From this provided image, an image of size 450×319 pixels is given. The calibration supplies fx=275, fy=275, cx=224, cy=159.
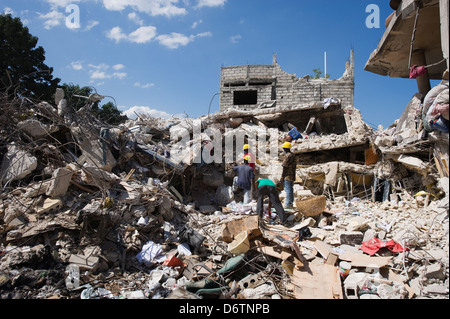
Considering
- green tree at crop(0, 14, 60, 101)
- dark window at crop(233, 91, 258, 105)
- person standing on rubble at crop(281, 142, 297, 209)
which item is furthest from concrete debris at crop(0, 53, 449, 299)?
green tree at crop(0, 14, 60, 101)

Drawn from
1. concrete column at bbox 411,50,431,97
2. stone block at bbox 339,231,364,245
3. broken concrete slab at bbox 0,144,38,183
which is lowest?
stone block at bbox 339,231,364,245

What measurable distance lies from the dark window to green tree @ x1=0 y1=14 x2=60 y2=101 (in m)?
10.1

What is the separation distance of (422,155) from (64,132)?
7553 millimetres

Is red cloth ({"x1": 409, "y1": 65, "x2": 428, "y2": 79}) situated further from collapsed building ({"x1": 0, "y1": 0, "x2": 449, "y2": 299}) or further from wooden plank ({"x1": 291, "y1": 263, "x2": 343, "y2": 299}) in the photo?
wooden plank ({"x1": 291, "y1": 263, "x2": 343, "y2": 299})

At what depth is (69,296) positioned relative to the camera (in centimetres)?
321

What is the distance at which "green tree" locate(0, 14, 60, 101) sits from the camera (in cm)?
1392

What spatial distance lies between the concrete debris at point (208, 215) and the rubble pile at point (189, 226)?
0.02 m

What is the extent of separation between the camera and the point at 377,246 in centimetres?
404

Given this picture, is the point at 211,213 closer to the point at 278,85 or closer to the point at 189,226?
the point at 189,226

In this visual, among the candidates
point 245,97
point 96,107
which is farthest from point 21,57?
point 245,97

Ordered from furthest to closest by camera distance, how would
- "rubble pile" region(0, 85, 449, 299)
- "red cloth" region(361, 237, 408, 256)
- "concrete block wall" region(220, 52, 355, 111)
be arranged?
"concrete block wall" region(220, 52, 355, 111)
"red cloth" region(361, 237, 408, 256)
"rubble pile" region(0, 85, 449, 299)

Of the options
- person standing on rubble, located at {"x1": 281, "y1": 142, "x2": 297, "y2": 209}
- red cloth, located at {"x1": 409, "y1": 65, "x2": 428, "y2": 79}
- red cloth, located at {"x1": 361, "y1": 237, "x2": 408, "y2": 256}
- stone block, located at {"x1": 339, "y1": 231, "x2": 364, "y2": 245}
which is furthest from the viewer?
person standing on rubble, located at {"x1": 281, "y1": 142, "x2": 297, "y2": 209}
